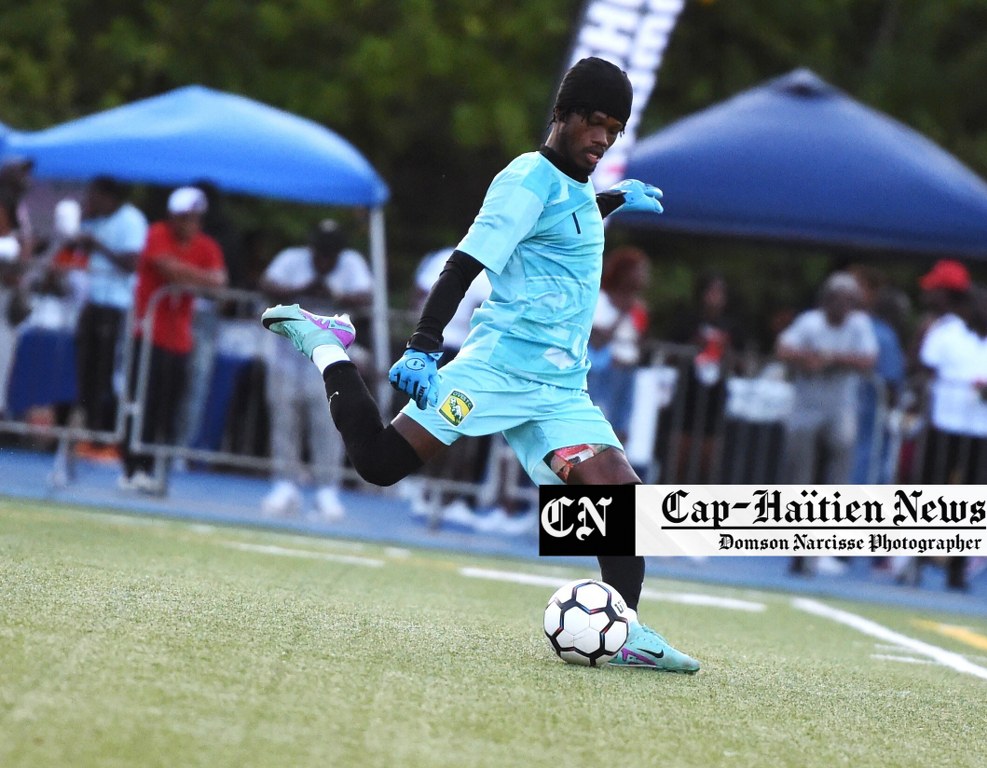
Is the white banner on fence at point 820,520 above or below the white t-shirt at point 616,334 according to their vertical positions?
below

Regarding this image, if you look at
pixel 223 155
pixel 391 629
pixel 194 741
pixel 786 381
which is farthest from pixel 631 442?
pixel 194 741

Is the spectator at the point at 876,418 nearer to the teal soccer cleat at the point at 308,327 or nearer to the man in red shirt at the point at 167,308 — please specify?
the man in red shirt at the point at 167,308

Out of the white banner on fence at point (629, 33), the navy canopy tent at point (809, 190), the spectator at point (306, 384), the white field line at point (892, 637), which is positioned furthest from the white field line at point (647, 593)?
the white banner on fence at point (629, 33)

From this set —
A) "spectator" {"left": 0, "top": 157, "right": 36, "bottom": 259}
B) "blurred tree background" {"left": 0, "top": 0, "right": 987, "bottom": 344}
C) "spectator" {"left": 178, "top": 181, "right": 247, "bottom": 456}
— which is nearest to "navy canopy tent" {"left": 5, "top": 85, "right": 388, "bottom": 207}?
"spectator" {"left": 178, "top": 181, "right": 247, "bottom": 456}

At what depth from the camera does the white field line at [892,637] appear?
712cm

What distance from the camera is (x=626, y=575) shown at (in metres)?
5.82

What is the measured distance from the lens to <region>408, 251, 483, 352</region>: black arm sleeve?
5348 millimetres

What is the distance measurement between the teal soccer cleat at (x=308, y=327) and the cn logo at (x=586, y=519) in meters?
1.09

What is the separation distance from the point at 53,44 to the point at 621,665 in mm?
17116

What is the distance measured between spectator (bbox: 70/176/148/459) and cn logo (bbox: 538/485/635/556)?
6683mm

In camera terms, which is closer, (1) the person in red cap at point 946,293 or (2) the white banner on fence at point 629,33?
(1) the person in red cap at point 946,293

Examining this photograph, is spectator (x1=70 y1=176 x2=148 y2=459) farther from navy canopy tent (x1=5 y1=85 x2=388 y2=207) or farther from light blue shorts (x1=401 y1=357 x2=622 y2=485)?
light blue shorts (x1=401 y1=357 x2=622 y2=485)

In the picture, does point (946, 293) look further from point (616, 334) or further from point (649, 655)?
point (649, 655)

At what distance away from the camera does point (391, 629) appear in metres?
5.93
